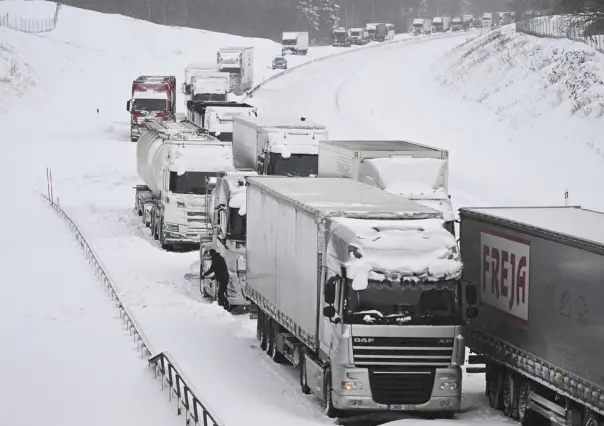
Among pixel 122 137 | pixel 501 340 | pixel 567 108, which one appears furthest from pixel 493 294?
pixel 122 137

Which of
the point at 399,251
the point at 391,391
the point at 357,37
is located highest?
the point at 357,37

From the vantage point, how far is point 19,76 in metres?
84.4

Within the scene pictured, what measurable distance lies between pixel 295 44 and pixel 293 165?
88450 millimetres

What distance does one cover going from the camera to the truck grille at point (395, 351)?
17.7 m

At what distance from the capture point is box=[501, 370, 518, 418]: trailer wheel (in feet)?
60.4

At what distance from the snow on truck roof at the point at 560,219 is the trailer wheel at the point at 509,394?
226 centimetres

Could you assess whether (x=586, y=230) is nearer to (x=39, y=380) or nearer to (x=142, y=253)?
(x=39, y=380)

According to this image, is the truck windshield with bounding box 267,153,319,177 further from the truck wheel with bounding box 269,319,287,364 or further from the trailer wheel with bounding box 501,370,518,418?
the trailer wheel with bounding box 501,370,518,418

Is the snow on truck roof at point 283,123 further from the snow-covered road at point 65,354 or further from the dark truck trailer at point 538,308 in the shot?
the dark truck trailer at point 538,308

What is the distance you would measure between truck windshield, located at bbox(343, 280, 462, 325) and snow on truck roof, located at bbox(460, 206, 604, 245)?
65.7 inches

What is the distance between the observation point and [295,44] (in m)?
123

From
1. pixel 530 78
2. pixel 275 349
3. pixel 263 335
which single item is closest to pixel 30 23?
pixel 530 78

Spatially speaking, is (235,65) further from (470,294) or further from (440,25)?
(470,294)

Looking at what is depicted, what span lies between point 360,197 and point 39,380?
5.87m
